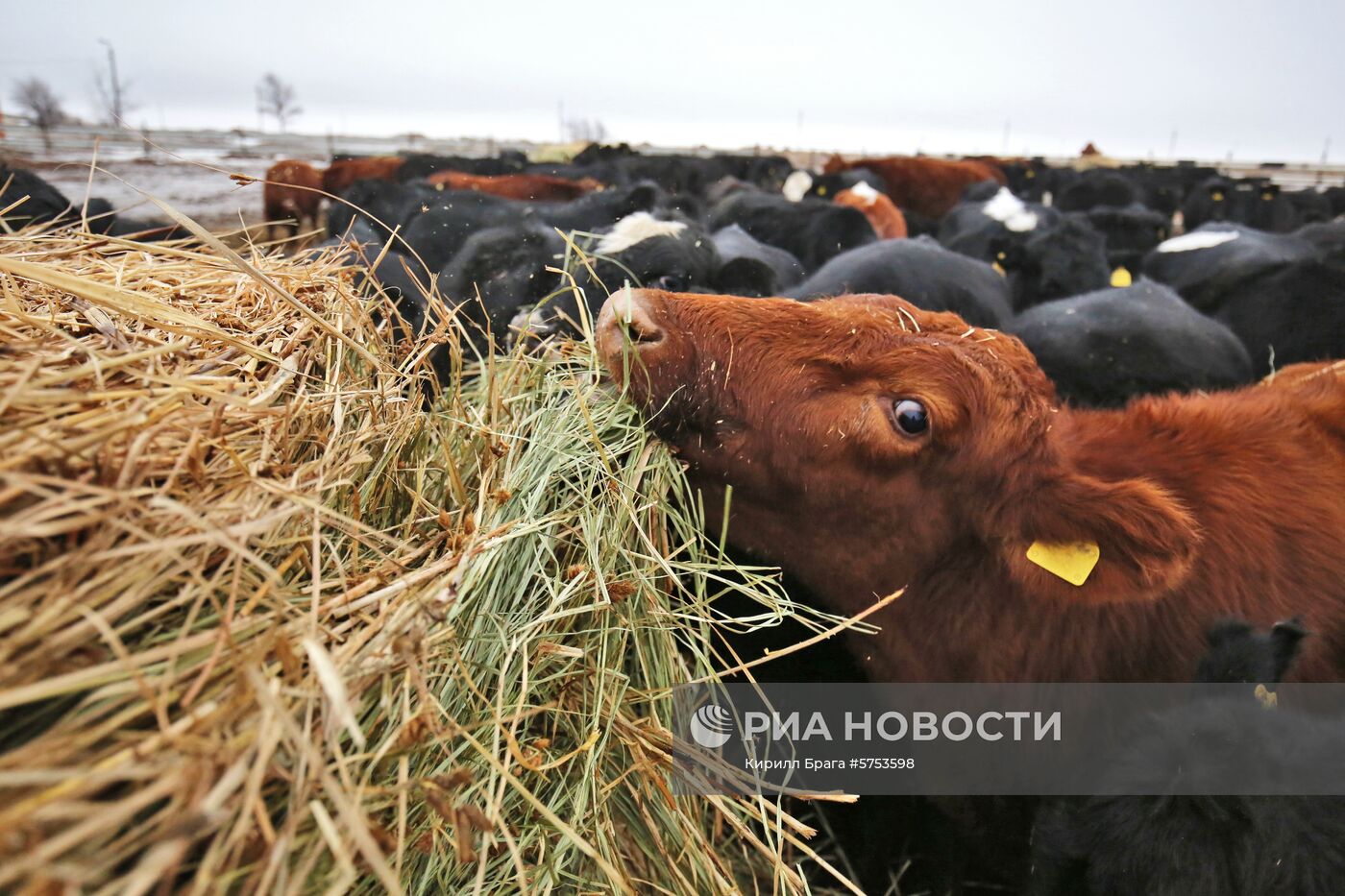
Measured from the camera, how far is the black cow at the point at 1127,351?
4.00 metres

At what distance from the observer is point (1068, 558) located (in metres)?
1.98

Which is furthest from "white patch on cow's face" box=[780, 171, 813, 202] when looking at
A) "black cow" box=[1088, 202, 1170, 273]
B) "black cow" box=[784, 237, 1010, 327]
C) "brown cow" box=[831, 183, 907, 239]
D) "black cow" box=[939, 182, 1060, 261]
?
"black cow" box=[784, 237, 1010, 327]

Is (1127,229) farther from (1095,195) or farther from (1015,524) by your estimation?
(1015,524)

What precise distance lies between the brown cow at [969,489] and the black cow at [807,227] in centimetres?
570

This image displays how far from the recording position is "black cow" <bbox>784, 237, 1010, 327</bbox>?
4.28 m

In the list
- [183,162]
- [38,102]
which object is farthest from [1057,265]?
[38,102]

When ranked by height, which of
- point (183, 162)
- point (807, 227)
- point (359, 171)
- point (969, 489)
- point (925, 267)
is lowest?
point (969, 489)

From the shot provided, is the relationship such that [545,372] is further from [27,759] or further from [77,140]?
[77,140]

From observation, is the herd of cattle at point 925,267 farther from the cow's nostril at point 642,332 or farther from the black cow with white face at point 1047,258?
the cow's nostril at point 642,332

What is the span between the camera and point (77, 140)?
20.4 m

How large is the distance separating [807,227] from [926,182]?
12.7 m

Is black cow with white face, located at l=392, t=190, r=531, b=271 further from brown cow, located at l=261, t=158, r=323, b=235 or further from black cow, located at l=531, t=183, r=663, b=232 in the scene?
brown cow, located at l=261, t=158, r=323, b=235

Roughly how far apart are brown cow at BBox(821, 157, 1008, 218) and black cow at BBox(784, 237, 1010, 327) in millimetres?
14978

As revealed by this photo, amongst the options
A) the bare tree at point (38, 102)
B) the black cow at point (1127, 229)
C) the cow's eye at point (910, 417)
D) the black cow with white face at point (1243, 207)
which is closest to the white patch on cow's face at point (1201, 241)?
the black cow at point (1127, 229)
